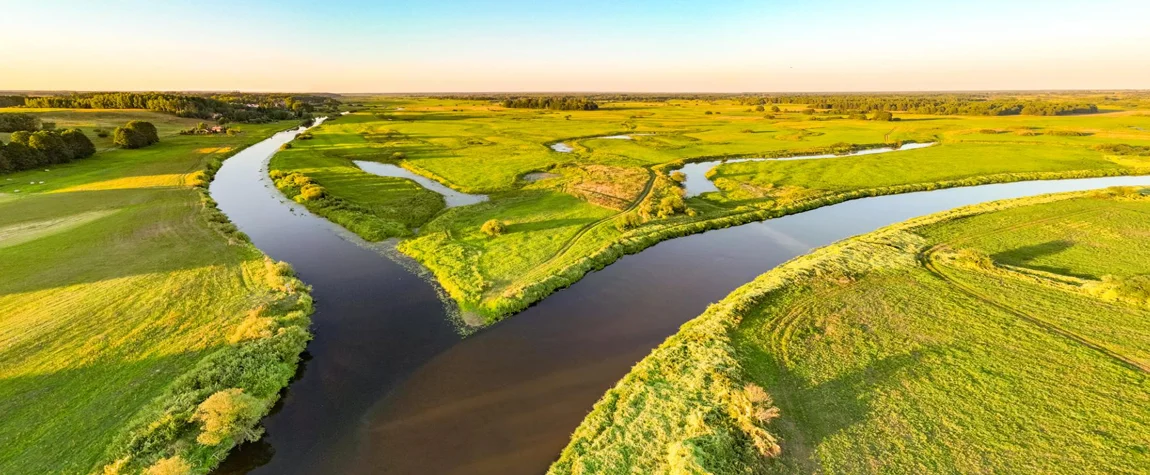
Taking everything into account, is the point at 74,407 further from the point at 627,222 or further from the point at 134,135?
the point at 134,135

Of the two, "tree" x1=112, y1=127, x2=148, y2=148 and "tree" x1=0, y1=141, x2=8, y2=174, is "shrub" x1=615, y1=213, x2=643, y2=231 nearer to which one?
"tree" x1=0, y1=141, x2=8, y2=174

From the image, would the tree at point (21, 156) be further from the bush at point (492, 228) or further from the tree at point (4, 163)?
the bush at point (492, 228)

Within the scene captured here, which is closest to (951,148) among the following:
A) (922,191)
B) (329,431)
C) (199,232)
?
(922,191)

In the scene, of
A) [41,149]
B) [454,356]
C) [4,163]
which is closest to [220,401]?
[454,356]

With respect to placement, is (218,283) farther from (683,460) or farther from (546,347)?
(683,460)

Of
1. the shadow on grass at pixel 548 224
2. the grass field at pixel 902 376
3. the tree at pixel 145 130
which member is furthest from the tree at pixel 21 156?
the grass field at pixel 902 376

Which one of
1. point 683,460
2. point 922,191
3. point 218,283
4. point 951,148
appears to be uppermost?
point 951,148
